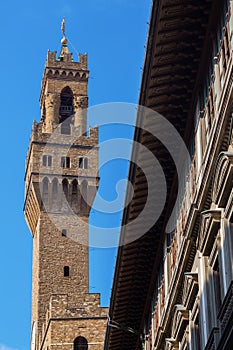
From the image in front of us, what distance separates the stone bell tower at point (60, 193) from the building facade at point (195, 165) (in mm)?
33516

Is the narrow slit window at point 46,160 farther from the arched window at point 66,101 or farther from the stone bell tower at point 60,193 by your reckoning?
the arched window at point 66,101

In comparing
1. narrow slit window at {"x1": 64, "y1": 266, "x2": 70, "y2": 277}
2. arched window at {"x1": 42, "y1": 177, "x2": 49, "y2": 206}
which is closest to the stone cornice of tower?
arched window at {"x1": 42, "y1": 177, "x2": 49, "y2": 206}

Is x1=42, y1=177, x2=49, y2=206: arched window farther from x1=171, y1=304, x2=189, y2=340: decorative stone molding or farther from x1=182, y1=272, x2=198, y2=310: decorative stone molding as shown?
x1=182, y1=272, x2=198, y2=310: decorative stone molding

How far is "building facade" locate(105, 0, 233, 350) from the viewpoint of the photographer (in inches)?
528

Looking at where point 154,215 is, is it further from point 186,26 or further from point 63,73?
point 63,73

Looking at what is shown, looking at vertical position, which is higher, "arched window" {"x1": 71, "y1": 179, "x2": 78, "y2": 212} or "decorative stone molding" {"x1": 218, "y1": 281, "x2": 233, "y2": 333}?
"arched window" {"x1": 71, "y1": 179, "x2": 78, "y2": 212}

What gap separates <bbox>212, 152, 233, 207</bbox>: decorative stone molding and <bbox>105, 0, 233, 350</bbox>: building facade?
14 mm

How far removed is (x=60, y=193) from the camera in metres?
57.6

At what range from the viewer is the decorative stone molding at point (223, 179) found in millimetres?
12961

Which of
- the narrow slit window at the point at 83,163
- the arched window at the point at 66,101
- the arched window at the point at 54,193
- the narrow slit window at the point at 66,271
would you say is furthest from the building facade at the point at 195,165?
the arched window at the point at 66,101

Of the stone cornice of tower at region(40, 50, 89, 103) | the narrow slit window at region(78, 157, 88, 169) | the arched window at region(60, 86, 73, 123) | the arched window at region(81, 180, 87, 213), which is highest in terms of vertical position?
the stone cornice of tower at region(40, 50, 89, 103)

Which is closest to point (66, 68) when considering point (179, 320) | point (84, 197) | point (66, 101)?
point (66, 101)

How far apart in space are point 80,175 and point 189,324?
4179 cm

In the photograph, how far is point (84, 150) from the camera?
5922 centimetres
